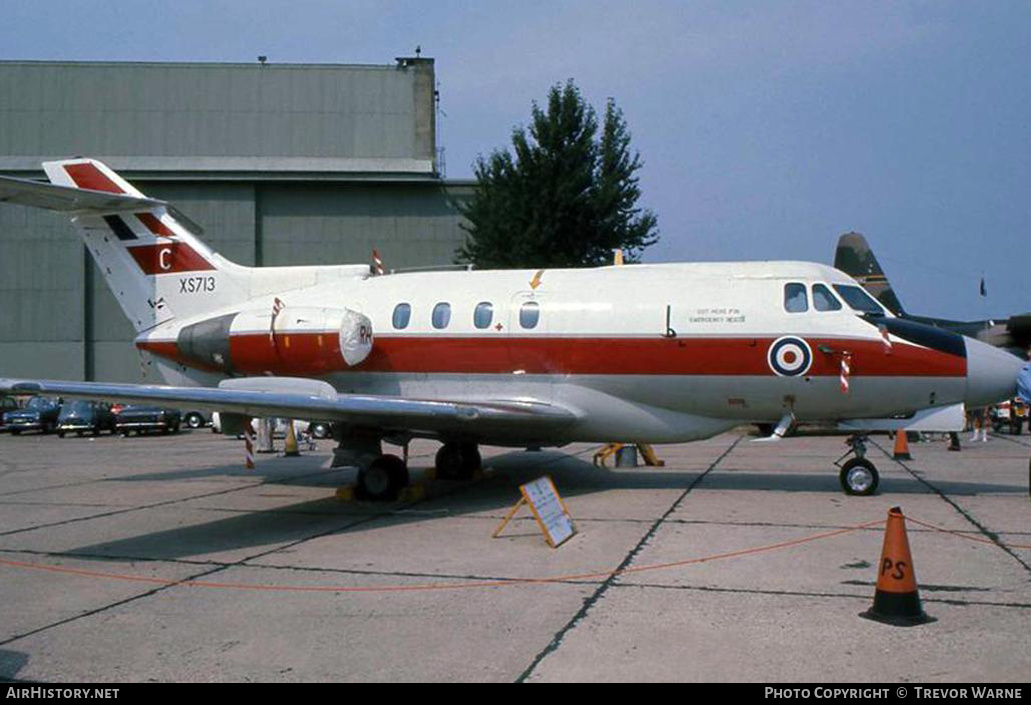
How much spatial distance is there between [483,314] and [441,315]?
662 mm

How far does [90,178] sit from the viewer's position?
16.1 m

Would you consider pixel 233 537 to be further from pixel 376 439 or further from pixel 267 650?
pixel 267 650

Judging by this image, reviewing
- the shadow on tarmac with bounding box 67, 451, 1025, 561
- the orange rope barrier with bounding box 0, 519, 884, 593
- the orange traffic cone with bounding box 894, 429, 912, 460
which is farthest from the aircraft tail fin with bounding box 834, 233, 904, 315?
the orange rope barrier with bounding box 0, 519, 884, 593

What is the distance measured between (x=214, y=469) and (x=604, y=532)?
1062cm

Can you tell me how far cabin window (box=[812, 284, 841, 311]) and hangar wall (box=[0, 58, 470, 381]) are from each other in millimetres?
27660

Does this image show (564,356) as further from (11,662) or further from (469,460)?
(11,662)

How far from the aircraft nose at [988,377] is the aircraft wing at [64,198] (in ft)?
41.2

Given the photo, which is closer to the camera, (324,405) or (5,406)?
(324,405)

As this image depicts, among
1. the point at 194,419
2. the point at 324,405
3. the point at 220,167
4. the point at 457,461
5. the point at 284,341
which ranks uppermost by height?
the point at 220,167

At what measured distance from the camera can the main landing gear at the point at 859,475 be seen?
1284 centimetres

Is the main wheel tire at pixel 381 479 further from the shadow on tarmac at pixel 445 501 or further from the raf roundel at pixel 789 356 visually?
the raf roundel at pixel 789 356

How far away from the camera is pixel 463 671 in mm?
5723

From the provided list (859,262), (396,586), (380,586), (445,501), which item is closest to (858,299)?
(445,501)

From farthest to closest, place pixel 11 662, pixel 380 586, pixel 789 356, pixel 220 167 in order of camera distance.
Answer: pixel 220 167, pixel 789 356, pixel 380 586, pixel 11 662
